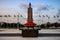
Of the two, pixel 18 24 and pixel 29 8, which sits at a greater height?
pixel 29 8

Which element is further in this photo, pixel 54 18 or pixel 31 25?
pixel 54 18

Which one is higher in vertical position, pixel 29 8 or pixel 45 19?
pixel 29 8

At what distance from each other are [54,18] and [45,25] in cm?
95

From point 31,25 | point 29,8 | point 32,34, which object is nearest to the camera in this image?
point 32,34

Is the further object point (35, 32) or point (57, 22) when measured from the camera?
point (57, 22)

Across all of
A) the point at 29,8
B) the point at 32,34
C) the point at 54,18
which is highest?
the point at 29,8

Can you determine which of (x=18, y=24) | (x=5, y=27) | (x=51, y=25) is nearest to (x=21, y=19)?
(x=18, y=24)

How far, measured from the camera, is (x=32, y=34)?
25.8 ft

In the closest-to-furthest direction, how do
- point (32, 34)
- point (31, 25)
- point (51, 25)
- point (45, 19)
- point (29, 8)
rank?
1. point (32, 34)
2. point (31, 25)
3. point (29, 8)
4. point (51, 25)
5. point (45, 19)

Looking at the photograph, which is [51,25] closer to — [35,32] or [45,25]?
[45,25]

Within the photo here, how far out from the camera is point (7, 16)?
39.3 ft

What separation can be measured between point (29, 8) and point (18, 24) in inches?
67.6

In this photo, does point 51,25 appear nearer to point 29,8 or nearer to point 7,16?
point 29,8

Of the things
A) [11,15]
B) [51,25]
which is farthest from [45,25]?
[11,15]
